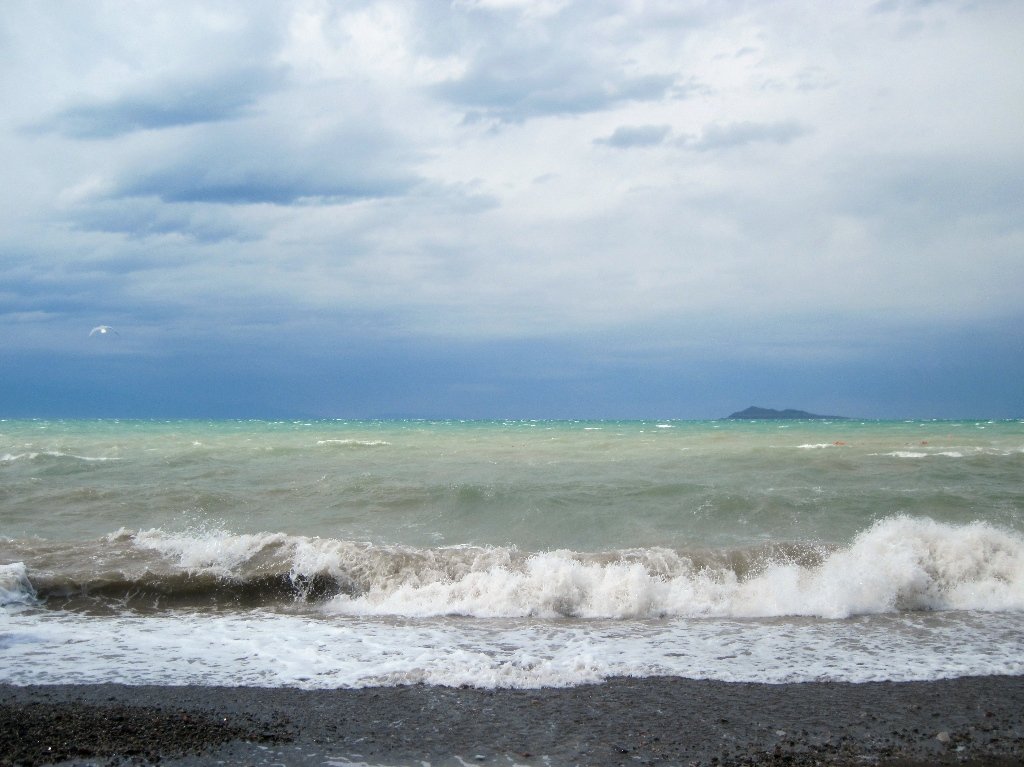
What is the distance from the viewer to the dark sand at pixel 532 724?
5.19 metres

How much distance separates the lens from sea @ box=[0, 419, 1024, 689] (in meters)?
7.38

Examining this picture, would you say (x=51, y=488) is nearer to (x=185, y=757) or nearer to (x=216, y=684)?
(x=216, y=684)

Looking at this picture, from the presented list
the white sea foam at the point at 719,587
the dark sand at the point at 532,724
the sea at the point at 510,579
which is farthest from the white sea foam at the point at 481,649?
the white sea foam at the point at 719,587

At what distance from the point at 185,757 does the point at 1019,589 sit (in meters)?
10.2

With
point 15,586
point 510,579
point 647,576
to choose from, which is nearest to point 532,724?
point 510,579

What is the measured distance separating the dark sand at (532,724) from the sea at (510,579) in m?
0.38

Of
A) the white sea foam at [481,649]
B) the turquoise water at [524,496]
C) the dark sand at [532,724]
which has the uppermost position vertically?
the turquoise water at [524,496]

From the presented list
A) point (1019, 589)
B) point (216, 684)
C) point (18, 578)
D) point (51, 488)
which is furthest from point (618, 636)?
point (51, 488)

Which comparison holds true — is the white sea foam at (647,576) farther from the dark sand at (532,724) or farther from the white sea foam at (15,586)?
the dark sand at (532,724)

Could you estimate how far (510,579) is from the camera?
409 inches

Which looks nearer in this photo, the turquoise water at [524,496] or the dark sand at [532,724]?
the dark sand at [532,724]

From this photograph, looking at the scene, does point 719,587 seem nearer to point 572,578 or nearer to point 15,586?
point 572,578

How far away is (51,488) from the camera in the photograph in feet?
62.0

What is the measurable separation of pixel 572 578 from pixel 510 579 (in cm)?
82
